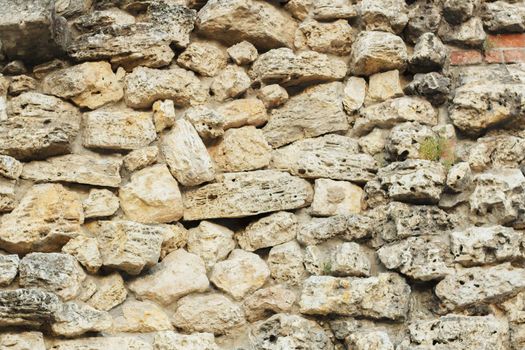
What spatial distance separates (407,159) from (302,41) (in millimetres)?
788

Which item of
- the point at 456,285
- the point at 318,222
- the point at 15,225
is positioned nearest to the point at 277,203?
the point at 318,222

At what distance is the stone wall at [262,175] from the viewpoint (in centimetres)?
289

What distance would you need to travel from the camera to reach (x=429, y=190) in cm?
306

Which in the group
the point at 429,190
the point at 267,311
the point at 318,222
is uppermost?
the point at 429,190

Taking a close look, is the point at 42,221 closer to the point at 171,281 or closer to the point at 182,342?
the point at 171,281

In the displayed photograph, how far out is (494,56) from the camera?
11.5 feet

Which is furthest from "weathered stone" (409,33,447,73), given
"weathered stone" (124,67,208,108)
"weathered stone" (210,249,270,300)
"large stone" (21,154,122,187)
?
"large stone" (21,154,122,187)

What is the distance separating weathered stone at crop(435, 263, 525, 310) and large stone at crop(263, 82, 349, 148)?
86cm

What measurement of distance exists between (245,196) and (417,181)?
69 centimetres

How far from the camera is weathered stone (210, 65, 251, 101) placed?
3.44m

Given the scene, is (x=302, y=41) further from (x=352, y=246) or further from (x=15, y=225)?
(x=15, y=225)

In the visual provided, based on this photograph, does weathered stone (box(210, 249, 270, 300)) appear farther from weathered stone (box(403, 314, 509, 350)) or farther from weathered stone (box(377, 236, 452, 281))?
weathered stone (box(403, 314, 509, 350))

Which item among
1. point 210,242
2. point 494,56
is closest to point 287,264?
point 210,242

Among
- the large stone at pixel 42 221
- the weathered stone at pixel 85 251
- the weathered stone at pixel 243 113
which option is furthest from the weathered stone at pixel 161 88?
the weathered stone at pixel 85 251
